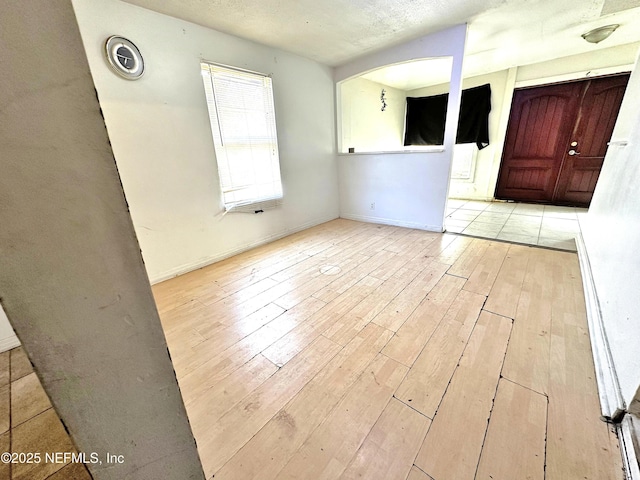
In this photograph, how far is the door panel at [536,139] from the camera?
4.30 m

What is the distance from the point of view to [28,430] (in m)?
1.16

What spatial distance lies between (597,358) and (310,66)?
13.2 ft

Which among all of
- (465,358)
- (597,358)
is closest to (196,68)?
(465,358)

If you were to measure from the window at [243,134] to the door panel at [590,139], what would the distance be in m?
5.07

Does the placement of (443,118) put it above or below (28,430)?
above

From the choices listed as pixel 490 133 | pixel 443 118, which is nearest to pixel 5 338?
pixel 443 118

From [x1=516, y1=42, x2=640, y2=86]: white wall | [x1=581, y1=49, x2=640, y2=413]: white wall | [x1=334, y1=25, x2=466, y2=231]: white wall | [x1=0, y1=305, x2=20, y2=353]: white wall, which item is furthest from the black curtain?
[x1=0, y1=305, x2=20, y2=353]: white wall

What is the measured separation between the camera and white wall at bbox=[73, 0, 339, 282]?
201cm

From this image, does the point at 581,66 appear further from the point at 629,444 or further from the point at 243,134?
the point at 629,444

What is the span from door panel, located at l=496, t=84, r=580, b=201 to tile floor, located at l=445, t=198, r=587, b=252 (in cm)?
37

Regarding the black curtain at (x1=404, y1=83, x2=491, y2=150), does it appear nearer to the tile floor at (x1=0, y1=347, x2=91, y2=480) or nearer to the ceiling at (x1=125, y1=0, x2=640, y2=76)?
the ceiling at (x1=125, y1=0, x2=640, y2=76)

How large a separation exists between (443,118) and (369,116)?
1.65 metres

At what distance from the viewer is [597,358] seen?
134 cm

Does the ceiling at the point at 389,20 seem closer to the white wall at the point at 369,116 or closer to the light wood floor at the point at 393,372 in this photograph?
the white wall at the point at 369,116
